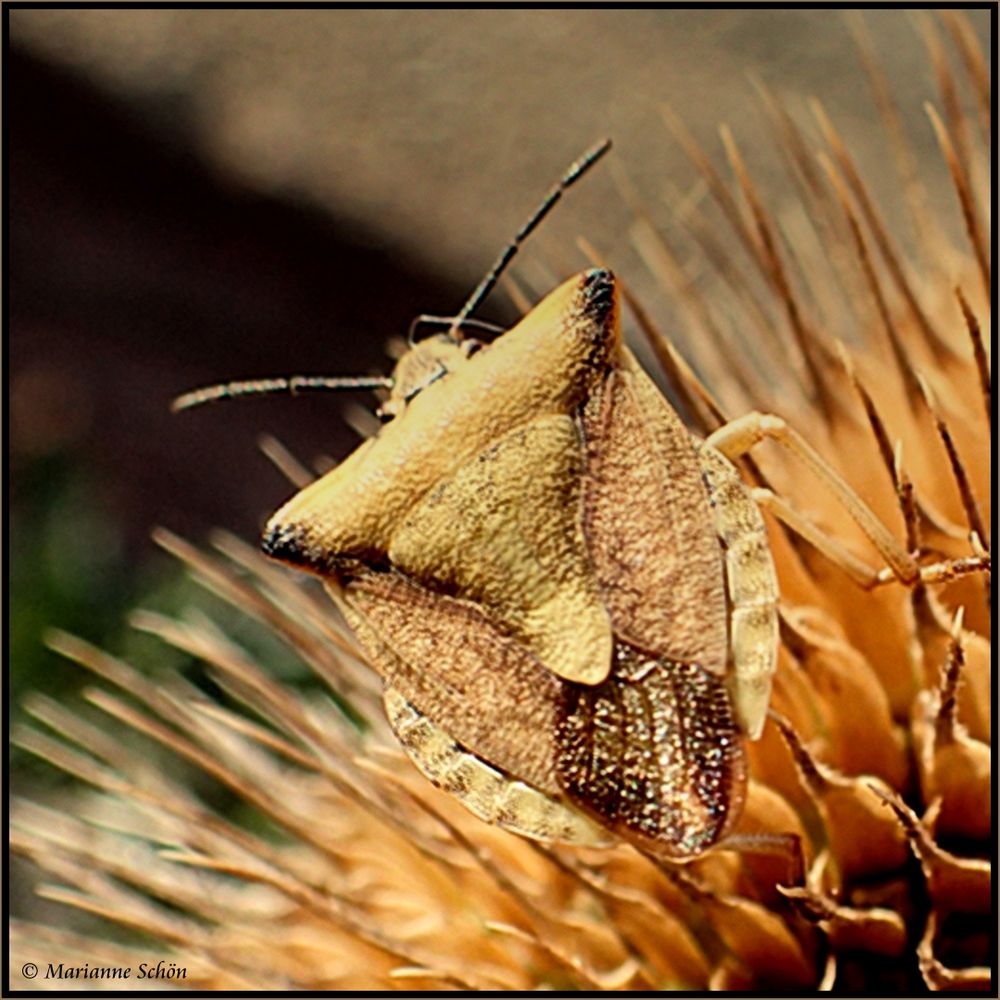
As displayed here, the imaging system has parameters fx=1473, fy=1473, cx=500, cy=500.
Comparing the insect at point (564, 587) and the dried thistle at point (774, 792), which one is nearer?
the insect at point (564, 587)

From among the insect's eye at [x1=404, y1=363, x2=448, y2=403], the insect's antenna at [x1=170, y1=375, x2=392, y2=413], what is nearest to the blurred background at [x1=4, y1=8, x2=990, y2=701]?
the insect's antenna at [x1=170, y1=375, x2=392, y2=413]

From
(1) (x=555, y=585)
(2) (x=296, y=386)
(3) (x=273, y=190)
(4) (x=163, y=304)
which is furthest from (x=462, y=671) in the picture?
(4) (x=163, y=304)

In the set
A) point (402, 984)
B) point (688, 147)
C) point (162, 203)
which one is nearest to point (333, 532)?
point (402, 984)

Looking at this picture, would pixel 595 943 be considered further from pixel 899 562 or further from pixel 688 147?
pixel 688 147

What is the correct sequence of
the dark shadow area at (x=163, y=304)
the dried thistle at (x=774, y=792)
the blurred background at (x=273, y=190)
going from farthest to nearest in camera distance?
1. the dark shadow area at (x=163, y=304)
2. the blurred background at (x=273, y=190)
3. the dried thistle at (x=774, y=792)

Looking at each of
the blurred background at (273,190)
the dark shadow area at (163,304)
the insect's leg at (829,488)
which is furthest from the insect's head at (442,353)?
the dark shadow area at (163,304)

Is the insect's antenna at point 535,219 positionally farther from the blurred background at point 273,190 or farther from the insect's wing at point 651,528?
the blurred background at point 273,190

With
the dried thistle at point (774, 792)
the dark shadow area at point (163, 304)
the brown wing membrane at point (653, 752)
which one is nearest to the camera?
the brown wing membrane at point (653, 752)
